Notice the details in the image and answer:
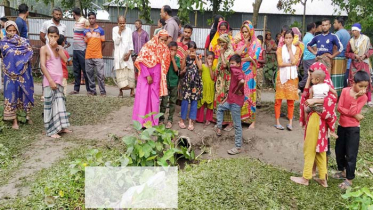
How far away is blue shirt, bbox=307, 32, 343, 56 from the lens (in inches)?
283

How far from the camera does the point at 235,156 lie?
5145mm

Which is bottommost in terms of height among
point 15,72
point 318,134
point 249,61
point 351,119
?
point 318,134

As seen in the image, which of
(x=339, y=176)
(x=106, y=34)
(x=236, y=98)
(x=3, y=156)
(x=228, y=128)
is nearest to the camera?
(x=339, y=176)

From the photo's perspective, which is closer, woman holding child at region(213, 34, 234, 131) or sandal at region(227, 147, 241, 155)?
sandal at region(227, 147, 241, 155)

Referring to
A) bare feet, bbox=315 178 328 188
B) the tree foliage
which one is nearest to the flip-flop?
bare feet, bbox=315 178 328 188

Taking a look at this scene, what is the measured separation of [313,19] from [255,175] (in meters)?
14.6

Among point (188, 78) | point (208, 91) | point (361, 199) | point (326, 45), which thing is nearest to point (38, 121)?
point (188, 78)

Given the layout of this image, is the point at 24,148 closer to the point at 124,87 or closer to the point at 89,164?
the point at 89,164

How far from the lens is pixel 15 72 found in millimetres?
5801

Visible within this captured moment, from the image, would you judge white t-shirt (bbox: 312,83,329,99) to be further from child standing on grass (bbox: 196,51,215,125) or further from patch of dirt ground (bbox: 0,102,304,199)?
child standing on grass (bbox: 196,51,215,125)

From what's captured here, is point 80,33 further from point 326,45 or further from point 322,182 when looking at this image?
point 322,182

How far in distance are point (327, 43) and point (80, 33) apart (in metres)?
5.59

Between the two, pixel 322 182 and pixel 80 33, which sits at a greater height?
pixel 80 33

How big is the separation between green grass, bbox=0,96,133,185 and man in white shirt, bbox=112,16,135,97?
0.69 meters
